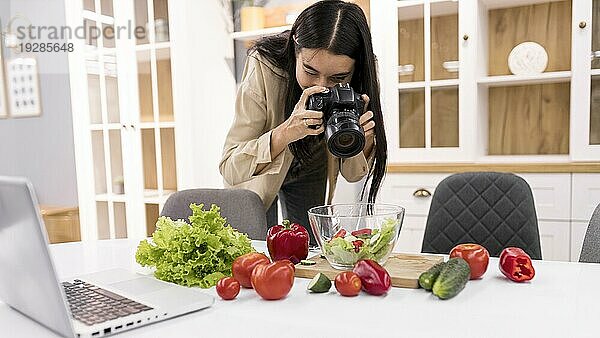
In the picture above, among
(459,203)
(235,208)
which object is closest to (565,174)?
(459,203)

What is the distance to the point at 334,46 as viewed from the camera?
1.36 meters

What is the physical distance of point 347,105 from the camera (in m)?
1.22

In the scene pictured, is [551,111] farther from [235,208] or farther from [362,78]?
[235,208]

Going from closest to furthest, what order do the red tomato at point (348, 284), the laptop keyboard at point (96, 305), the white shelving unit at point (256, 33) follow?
1. the laptop keyboard at point (96, 305)
2. the red tomato at point (348, 284)
3. the white shelving unit at point (256, 33)

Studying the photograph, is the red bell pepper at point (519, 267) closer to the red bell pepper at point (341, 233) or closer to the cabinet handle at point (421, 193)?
the red bell pepper at point (341, 233)

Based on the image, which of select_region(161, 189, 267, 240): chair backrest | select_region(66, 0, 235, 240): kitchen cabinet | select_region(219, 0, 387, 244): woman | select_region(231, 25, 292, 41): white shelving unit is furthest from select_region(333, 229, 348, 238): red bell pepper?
select_region(66, 0, 235, 240): kitchen cabinet

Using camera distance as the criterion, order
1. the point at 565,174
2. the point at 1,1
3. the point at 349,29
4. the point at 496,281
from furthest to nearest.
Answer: the point at 1,1 → the point at 565,174 → the point at 349,29 → the point at 496,281

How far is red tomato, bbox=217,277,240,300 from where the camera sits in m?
0.90

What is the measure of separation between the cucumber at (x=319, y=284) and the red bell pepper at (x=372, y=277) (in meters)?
0.05

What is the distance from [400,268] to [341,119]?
12.9 inches

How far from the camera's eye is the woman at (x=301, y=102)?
1.36 meters

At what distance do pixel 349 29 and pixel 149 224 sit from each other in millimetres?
2103

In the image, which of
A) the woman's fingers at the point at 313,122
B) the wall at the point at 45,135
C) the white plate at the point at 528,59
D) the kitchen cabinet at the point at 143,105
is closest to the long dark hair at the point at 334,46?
the woman's fingers at the point at 313,122

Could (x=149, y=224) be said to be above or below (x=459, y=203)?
below
